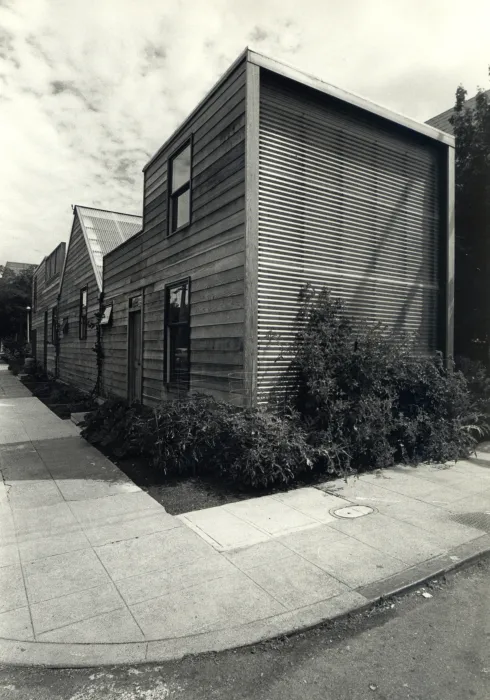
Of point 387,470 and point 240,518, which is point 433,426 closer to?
point 387,470

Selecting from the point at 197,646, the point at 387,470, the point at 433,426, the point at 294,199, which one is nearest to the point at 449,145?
the point at 294,199

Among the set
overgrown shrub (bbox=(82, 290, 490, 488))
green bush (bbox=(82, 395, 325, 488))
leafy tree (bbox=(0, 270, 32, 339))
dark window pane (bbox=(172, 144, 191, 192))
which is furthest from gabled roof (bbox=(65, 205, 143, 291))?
leafy tree (bbox=(0, 270, 32, 339))

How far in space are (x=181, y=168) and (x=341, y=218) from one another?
3.33 metres

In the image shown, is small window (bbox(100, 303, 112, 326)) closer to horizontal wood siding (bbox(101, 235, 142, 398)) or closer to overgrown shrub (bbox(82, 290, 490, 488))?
horizontal wood siding (bbox(101, 235, 142, 398))

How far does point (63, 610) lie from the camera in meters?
3.00

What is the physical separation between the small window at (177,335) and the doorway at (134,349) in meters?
1.70

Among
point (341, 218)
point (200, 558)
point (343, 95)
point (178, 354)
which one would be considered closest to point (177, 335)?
point (178, 354)

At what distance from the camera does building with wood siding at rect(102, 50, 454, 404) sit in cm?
645

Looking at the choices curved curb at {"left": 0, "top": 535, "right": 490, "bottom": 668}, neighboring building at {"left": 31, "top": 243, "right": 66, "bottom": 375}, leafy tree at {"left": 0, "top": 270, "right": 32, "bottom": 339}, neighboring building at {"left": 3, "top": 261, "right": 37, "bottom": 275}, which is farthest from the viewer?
neighboring building at {"left": 3, "top": 261, "right": 37, "bottom": 275}

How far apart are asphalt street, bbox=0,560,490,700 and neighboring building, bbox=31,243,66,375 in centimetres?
1962

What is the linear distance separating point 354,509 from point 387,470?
174 cm

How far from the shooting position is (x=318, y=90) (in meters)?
6.98

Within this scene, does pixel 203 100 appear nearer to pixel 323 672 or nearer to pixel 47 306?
pixel 323 672

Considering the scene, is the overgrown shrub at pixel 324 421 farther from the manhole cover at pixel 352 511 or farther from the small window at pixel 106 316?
the small window at pixel 106 316
